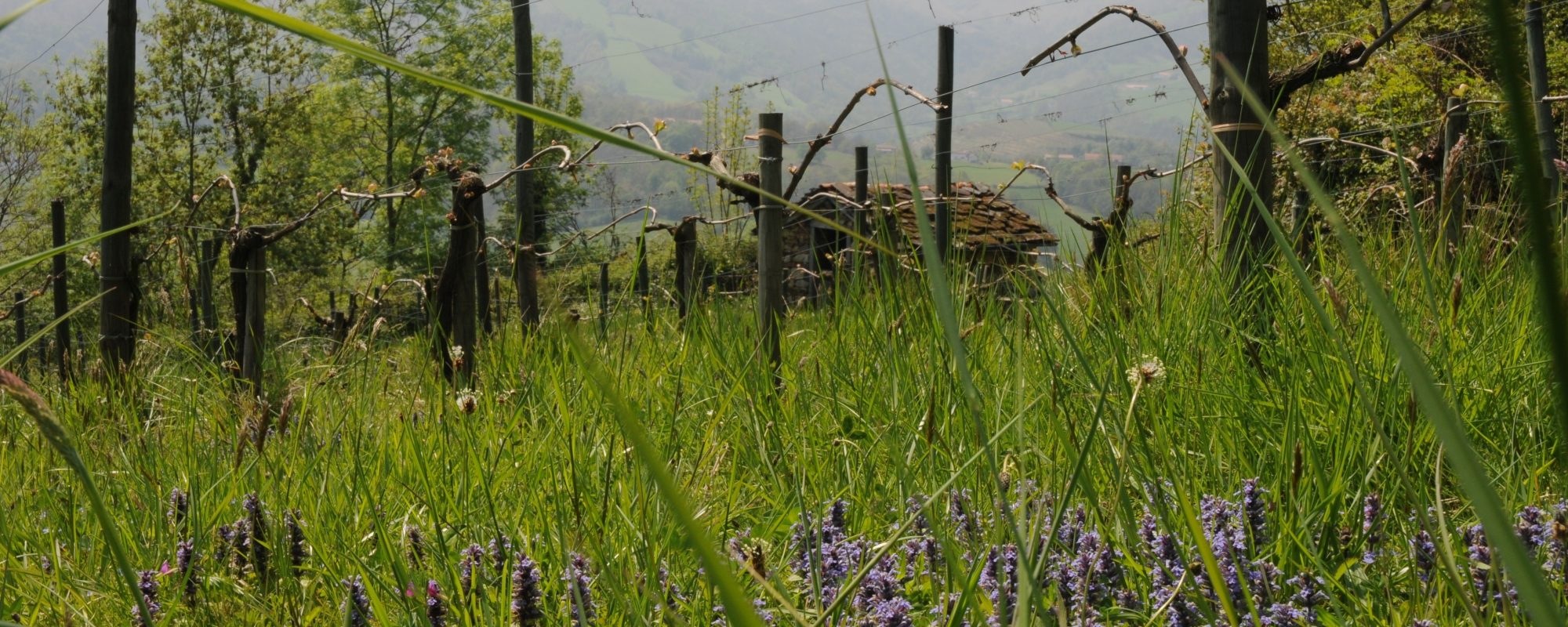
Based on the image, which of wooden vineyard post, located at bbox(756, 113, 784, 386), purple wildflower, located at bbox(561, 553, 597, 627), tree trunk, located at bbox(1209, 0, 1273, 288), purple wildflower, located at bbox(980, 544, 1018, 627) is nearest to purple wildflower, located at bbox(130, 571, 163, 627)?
purple wildflower, located at bbox(561, 553, 597, 627)

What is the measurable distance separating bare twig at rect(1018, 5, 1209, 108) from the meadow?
0.55m

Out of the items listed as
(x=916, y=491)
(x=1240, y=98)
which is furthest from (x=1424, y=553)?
(x=1240, y=98)

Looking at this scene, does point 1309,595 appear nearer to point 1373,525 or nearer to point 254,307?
point 1373,525

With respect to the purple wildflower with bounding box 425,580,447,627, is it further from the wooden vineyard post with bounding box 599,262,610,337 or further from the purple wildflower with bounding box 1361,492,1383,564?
the purple wildflower with bounding box 1361,492,1383,564

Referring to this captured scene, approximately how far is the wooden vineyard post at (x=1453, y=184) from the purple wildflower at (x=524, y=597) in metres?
1.67

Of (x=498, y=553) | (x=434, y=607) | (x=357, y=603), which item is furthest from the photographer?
(x=498, y=553)

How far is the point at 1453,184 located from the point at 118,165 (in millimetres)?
6235

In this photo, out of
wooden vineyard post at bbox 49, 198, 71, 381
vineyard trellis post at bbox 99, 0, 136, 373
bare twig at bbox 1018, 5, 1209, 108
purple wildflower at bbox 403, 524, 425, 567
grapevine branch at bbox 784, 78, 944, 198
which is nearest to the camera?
purple wildflower at bbox 403, 524, 425, 567

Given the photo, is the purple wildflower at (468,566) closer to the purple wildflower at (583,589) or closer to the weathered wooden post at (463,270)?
the purple wildflower at (583,589)

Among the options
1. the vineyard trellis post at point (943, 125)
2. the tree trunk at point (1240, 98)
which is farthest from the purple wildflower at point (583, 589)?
the vineyard trellis post at point (943, 125)

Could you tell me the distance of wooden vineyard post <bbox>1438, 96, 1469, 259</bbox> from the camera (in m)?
2.06

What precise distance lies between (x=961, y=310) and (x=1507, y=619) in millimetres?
1518

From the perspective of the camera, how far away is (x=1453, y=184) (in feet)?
7.98

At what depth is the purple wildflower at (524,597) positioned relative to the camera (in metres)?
1.39
